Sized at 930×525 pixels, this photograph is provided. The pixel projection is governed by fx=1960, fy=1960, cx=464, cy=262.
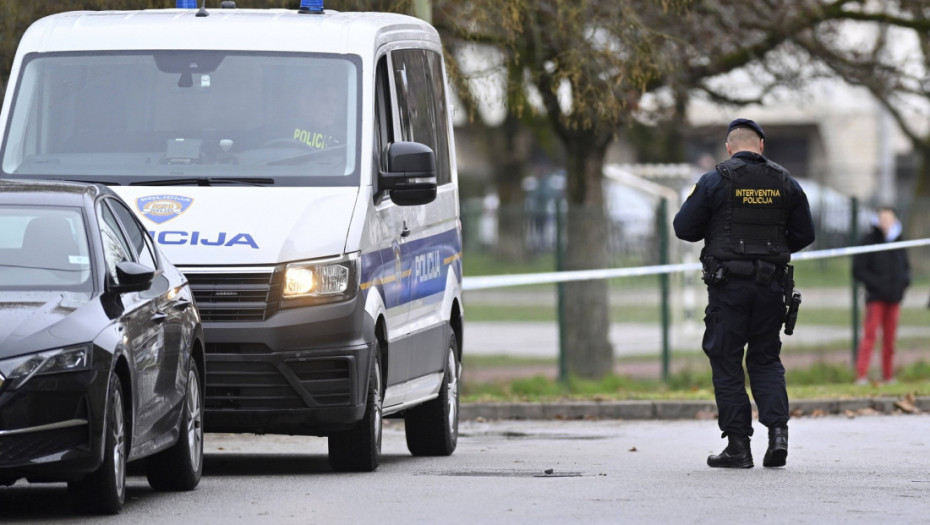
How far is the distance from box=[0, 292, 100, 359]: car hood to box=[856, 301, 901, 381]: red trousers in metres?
12.2

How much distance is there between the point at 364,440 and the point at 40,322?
2.99 m

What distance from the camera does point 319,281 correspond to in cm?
968

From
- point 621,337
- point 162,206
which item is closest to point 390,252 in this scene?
point 162,206

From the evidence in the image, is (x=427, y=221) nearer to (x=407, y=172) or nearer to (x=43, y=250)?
(x=407, y=172)

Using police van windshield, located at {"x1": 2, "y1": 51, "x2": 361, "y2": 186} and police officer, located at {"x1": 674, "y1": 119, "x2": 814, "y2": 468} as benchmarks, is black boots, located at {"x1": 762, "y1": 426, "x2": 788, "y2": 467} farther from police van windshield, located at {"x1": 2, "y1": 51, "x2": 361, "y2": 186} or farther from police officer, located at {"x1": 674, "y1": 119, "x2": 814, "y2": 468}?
police van windshield, located at {"x1": 2, "y1": 51, "x2": 361, "y2": 186}

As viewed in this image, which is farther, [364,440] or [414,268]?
[414,268]

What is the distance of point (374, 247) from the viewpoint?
33.3 ft

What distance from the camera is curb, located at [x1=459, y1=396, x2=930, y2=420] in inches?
622

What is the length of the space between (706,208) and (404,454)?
322 cm

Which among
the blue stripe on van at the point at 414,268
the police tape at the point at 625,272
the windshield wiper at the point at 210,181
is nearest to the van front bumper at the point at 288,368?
the blue stripe on van at the point at 414,268

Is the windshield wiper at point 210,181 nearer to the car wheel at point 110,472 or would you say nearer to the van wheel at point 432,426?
the car wheel at point 110,472

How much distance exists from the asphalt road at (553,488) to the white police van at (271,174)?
0.53 metres

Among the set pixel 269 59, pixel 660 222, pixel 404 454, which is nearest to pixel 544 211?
pixel 660 222

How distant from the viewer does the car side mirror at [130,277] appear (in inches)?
319
